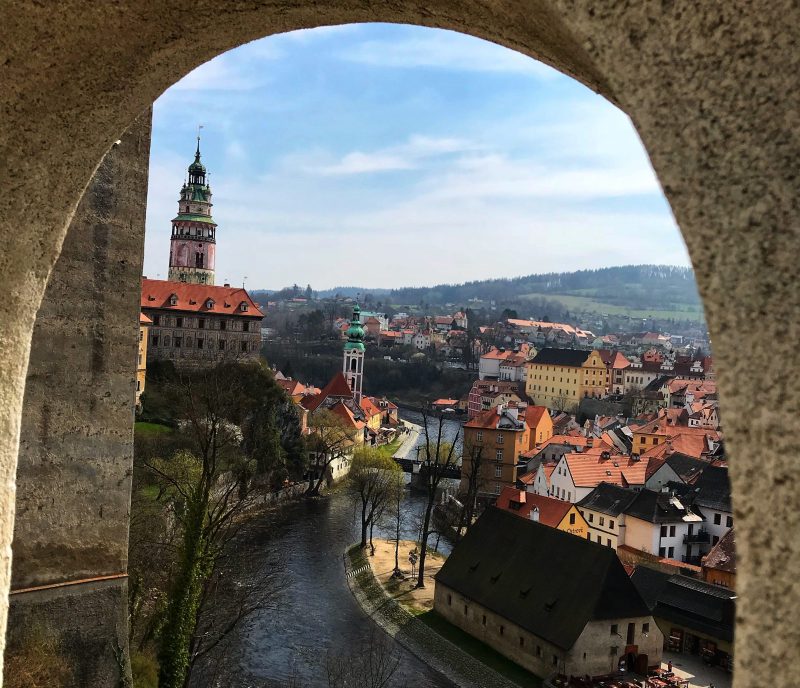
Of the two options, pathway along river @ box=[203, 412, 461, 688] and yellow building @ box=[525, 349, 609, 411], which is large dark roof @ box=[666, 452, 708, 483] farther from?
yellow building @ box=[525, 349, 609, 411]

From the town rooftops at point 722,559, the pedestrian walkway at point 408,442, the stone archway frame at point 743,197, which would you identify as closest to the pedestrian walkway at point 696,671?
the town rooftops at point 722,559

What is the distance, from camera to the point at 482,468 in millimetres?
32156

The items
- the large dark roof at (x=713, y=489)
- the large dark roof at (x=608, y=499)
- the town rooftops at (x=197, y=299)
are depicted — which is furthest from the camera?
the town rooftops at (x=197, y=299)

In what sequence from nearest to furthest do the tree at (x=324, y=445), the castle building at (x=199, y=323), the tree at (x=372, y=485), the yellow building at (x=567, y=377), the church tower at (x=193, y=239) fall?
the tree at (x=372, y=485) → the tree at (x=324, y=445) → the castle building at (x=199, y=323) → the church tower at (x=193, y=239) → the yellow building at (x=567, y=377)

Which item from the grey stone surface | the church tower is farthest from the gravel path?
the church tower

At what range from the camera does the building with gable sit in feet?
52.1

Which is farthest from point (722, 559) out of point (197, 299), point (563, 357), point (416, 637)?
point (563, 357)

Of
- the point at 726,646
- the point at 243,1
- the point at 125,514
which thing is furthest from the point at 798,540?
the point at 726,646

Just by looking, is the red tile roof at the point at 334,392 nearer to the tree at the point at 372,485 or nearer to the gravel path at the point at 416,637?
the tree at the point at 372,485

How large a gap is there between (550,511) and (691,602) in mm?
6209

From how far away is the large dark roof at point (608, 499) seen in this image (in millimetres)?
24333

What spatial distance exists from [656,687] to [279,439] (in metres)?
20.1

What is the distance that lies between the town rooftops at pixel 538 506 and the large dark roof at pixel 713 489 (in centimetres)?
436

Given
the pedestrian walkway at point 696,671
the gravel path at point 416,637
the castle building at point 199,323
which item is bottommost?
the gravel path at point 416,637
